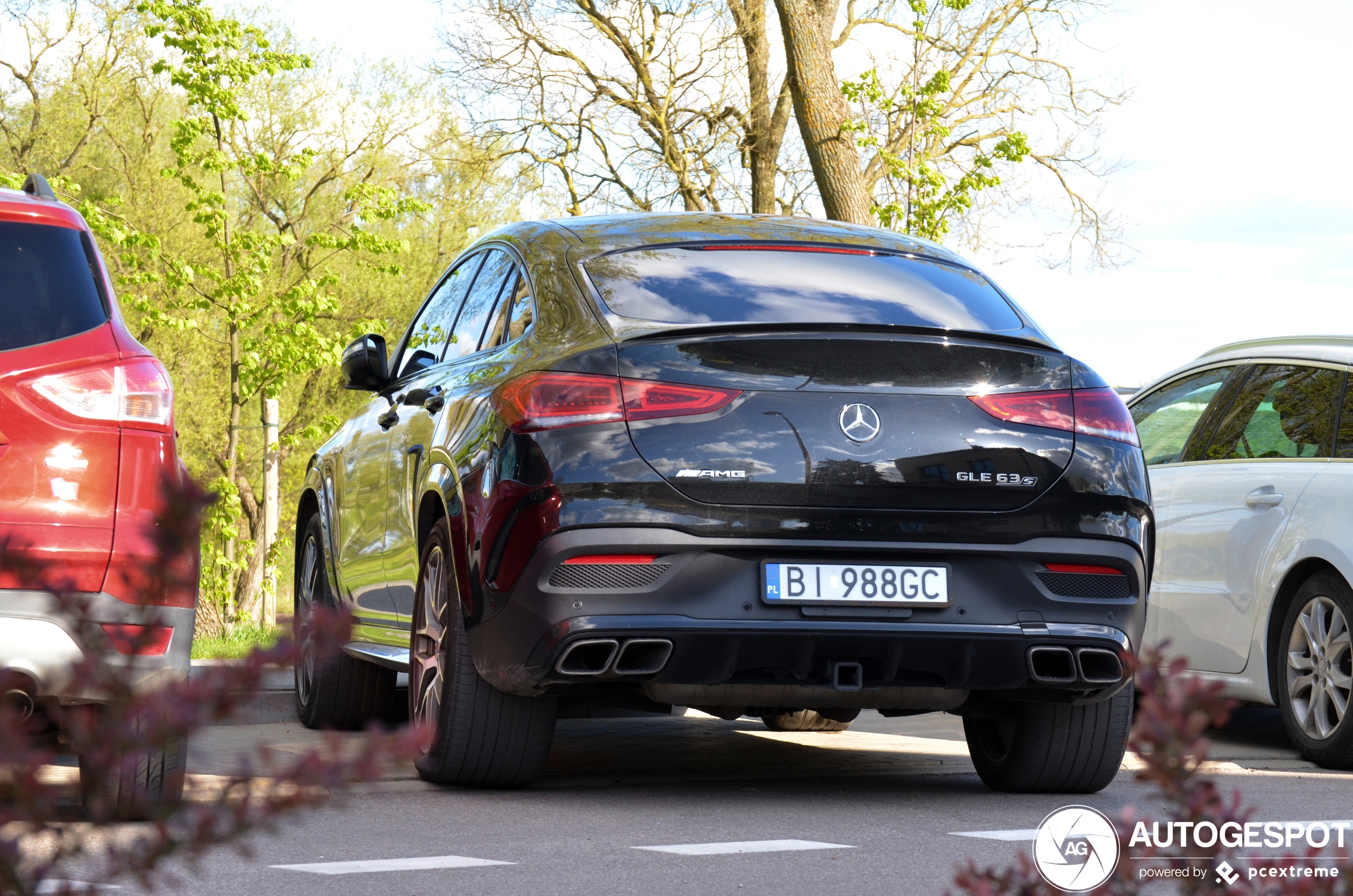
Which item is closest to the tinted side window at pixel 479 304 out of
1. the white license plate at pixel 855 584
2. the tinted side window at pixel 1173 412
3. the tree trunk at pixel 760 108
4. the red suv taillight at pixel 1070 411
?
the white license plate at pixel 855 584

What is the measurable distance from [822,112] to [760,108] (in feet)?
23.5

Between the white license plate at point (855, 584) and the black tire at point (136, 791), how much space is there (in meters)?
3.01

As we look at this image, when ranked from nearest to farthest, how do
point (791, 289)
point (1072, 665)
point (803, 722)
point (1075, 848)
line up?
point (1075, 848), point (1072, 665), point (791, 289), point (803, 722)

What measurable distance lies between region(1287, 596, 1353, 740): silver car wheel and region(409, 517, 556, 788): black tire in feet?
10.8

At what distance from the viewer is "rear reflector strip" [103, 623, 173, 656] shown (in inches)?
63.4

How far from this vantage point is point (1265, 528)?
7289 millimetres

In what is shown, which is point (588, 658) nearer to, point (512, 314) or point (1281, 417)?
point (512, 314)

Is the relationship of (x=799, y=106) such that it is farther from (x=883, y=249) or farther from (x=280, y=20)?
(x=280, y=20)

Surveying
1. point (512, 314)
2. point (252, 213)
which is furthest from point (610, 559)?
point (252, 213)

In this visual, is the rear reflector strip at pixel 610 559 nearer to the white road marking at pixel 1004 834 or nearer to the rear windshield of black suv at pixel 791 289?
the rear windshield of black suv at pixel 791 289

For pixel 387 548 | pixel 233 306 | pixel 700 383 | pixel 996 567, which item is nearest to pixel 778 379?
pixel 700 383

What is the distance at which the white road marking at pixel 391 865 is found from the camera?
414cm

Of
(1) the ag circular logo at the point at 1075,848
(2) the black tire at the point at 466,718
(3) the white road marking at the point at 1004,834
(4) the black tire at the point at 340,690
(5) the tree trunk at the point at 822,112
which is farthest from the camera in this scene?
(5) the tree trunk at the point at 822,112

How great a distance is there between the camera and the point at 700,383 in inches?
191
